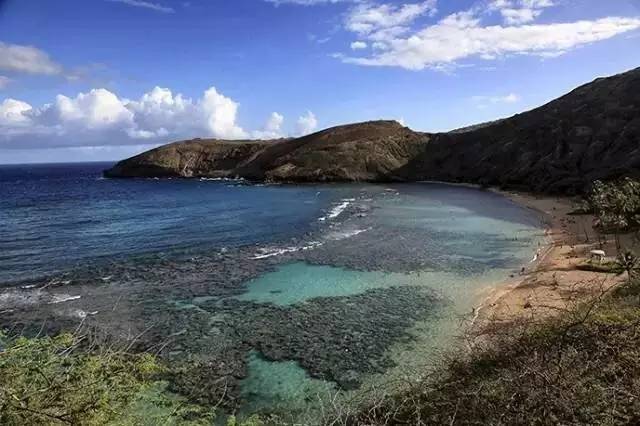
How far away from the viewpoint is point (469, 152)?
98375mm

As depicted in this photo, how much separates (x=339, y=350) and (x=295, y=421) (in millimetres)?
4797

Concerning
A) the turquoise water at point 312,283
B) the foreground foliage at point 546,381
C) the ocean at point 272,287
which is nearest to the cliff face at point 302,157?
the ocean at point 272,287

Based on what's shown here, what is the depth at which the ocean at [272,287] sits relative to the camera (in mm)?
16359

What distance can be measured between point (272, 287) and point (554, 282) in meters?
14.2

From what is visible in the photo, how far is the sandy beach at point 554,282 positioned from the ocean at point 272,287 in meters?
1.10

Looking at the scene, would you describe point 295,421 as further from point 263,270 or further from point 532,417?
point 263,270

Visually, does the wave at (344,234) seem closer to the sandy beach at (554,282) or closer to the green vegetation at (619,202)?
the sandy beach at (554,282)

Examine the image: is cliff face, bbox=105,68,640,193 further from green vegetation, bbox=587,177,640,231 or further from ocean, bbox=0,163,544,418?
green vegetation, bbox=587,177,640,231

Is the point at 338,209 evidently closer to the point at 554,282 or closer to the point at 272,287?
the point at 272,287

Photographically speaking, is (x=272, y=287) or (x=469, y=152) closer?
(x=272, y=287)

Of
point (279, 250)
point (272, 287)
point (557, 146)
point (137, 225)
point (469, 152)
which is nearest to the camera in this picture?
point (272, 287)

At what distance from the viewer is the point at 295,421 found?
519 inches

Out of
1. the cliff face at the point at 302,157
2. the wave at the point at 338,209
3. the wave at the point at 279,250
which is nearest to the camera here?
the wave at the point at 279,250

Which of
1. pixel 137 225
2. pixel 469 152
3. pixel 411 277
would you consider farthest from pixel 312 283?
pixel 469 152
